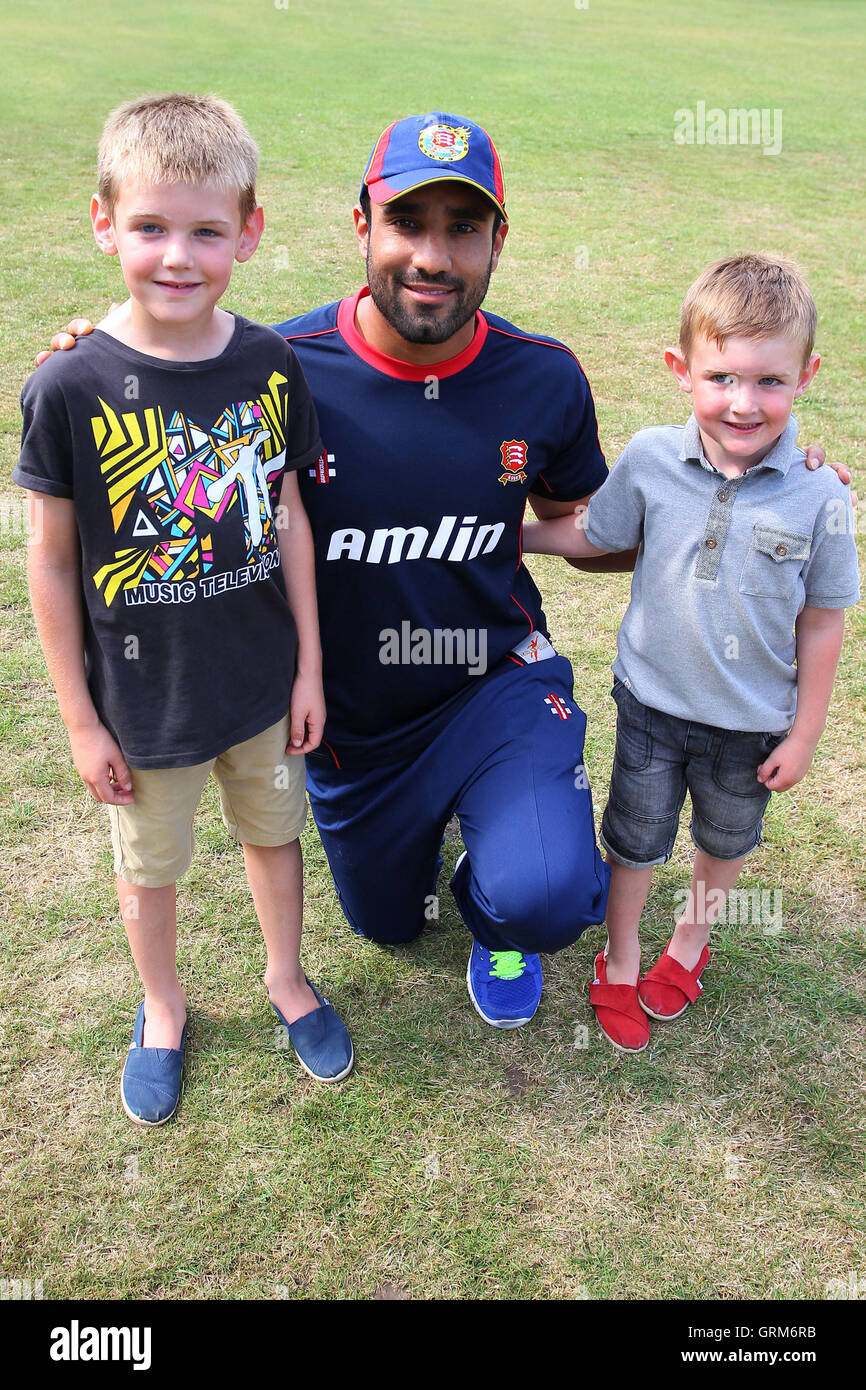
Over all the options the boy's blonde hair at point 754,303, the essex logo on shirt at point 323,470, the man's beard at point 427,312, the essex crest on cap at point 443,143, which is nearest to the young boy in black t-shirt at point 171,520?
the essex logo on shirt at point 323,470

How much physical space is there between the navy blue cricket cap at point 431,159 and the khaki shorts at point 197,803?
1171mm

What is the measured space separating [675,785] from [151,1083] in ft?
4.55

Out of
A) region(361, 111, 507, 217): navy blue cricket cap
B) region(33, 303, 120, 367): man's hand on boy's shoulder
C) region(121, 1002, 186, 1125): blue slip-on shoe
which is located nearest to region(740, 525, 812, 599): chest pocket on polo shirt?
region(361, 111, 507, 217): navy blue cricket cap

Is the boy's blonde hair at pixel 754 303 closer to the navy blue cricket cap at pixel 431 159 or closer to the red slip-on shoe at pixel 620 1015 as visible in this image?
the navy blue cricket cap at pixel 431 159

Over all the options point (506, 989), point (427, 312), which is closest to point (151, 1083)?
point (506, 989)

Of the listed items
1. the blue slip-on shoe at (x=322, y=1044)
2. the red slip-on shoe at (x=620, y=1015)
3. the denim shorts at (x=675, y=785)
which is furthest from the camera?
the red slip-on shoe at (x=620, y=1015)

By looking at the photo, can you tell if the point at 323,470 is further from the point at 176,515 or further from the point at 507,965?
the point at 507,965

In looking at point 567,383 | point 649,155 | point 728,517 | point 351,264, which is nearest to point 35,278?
point 351,264

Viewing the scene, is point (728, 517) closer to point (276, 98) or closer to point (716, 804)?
point (716, 804)

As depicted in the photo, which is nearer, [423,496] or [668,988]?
[423,496]

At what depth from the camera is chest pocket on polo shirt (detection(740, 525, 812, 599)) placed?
7.31 feet

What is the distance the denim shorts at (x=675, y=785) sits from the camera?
2455mm

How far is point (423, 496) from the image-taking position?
2516 mm
